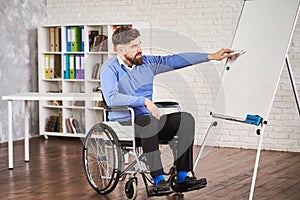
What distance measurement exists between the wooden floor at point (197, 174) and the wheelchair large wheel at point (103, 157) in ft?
0.31

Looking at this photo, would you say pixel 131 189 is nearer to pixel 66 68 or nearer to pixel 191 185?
pixel 191 185

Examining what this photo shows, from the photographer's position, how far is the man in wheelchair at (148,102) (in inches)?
171

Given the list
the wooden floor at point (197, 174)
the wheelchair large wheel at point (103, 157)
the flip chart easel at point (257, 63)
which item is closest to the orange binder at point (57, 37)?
the wooden floor at point (197, 174)

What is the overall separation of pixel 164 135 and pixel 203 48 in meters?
2.85

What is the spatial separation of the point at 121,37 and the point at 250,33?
0.90 m

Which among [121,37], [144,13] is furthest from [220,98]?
[144,13]

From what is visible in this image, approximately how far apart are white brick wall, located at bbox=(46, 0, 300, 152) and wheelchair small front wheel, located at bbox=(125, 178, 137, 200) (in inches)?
107

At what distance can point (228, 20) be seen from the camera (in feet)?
22.9

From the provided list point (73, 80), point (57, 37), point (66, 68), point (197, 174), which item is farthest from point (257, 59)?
point (57, 37)

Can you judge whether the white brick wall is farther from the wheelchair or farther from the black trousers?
the black trousers

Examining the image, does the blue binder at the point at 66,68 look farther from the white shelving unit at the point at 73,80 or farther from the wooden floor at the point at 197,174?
the wooden floor at the point at 197,174

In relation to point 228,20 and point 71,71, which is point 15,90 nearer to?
point 71,71

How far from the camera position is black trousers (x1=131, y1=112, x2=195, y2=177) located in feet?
14.2

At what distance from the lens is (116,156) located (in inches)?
173
